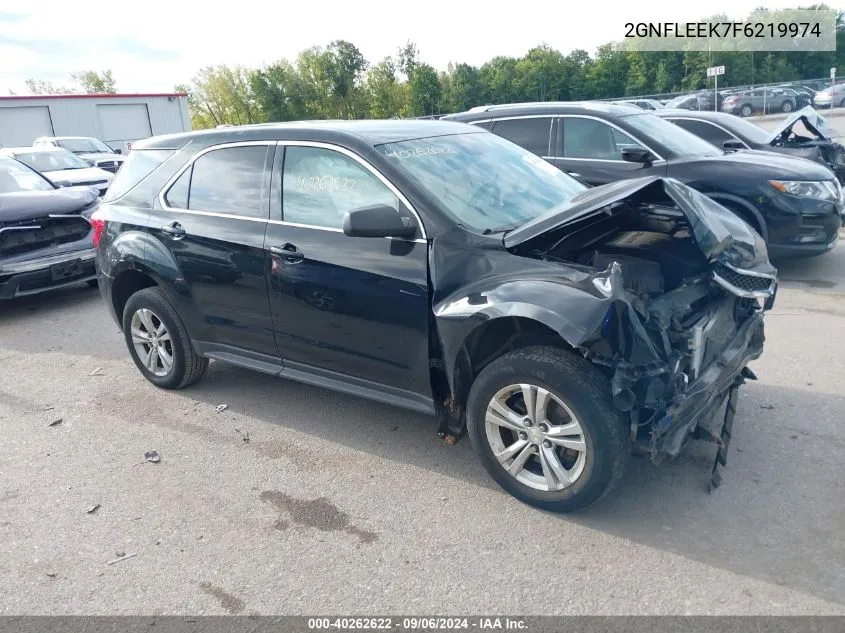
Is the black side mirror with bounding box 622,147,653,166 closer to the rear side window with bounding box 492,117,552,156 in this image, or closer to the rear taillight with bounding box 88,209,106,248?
the rear side window with bounding box 492,117,552,156

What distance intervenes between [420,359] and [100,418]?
2576mm

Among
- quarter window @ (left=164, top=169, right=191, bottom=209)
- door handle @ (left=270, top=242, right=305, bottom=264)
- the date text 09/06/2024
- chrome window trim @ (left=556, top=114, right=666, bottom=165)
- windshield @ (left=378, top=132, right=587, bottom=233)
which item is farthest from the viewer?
chrome window trim @ (left=556, top=114, right=666, bottom=165)

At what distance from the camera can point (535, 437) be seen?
133 inches

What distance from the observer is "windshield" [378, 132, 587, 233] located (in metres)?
3.86

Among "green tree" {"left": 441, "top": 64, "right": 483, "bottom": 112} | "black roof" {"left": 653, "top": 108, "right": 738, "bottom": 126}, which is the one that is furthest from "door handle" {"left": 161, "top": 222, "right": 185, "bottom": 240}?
"green tree" {"left": 441, "top": 64, "right": 483, "bottom": 112}

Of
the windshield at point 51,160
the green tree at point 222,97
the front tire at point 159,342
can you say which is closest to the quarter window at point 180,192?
the front tire at point 159,342

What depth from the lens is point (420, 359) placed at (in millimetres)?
3770

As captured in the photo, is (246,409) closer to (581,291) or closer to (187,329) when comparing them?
(187,329)

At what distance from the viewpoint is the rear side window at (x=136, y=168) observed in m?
5.12

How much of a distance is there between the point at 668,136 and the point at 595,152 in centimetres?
82

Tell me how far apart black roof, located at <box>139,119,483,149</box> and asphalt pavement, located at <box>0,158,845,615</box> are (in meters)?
1.80

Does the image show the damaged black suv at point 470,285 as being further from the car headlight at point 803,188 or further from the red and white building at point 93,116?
the red and white building at point 93,116

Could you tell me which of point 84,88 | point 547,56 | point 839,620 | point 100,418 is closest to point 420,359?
point 839,620

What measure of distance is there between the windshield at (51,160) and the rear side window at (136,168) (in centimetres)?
1117
